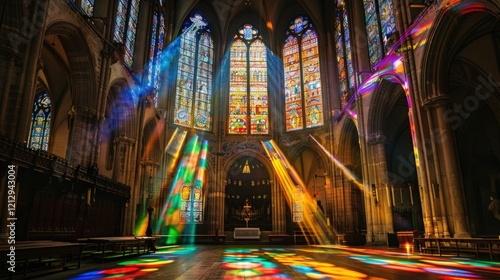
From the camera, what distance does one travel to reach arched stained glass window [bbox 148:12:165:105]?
19.4 metres

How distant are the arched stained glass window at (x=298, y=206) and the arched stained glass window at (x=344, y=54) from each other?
710 centimetres

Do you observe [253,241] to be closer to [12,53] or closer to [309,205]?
[309,205]

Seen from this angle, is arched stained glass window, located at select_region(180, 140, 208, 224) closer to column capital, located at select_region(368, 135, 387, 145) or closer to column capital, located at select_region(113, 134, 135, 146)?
column capital, located at select_region(113, 134, 135, 146)

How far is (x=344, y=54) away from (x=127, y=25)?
13.3 m

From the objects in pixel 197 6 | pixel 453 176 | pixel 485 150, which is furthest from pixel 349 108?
pixel 197 6

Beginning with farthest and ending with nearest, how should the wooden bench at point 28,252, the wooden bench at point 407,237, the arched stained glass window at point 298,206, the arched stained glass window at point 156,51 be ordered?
the arched stained glass window at point 298,206, the arched stained glass window at point 156,51, the wooden bench at point 407,237, the wooden bench at point 28,252

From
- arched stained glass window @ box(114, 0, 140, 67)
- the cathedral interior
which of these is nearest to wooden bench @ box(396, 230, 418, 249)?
the cathedral interior

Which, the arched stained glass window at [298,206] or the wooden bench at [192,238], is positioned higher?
the arched stained glass window at [298,206]

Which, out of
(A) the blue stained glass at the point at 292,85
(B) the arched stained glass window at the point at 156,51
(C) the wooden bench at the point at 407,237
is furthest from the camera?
(A) the blue stained glass at the point at 292,85

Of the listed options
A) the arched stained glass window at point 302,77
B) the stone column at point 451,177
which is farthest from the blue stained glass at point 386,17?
the arched stained glass window at point 302,77

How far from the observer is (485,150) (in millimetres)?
17688

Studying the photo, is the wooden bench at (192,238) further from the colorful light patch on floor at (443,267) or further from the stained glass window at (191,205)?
the colorful light patch on floor at (443,267)

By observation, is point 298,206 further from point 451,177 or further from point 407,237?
point 451,177

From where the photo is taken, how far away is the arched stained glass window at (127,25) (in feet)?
50.8
